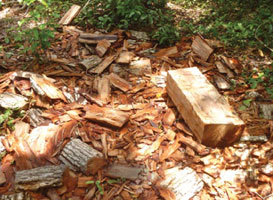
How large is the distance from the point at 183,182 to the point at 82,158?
3.78ft

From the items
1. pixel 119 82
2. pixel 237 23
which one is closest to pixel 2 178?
pixel 119 82

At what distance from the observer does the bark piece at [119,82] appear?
390 cm

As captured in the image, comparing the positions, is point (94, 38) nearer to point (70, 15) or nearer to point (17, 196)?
point (70, 15)

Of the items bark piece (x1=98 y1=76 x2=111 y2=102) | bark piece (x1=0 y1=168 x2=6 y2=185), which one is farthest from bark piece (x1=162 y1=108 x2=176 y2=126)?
bark piece (x1=0 y1=168 x2=6 y2=185)

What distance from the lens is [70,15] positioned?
214 inches

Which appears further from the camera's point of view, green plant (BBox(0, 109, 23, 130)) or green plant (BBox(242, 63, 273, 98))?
green plant (BBox(242, 63, 273, 98))

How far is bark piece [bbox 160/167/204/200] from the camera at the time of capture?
2586mm

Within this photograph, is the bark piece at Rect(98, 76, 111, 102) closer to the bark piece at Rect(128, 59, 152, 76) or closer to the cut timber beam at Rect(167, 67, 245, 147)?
the bark piece at Rect(128, 59, 152, 76)

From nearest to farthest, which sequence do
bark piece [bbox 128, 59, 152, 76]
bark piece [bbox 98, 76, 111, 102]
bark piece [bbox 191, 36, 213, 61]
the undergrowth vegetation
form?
bark piece [bbox 98, 76, 111, 102] < bark piece [bbox 128, 59, 152, 76] < bark piece [bbox 191, 36, 213, 61] < the undergrowth vegetation

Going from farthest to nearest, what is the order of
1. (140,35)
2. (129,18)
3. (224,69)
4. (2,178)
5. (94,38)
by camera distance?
(129,18) → (140,35) → (94,38) → (224,69) → (2,178)

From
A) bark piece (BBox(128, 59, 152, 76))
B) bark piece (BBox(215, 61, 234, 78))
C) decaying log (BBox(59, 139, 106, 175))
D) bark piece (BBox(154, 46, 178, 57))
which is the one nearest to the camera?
decaying log (BBox(59, 139, 106, 175))

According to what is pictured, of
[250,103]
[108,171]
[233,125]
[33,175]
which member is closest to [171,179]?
[108,171]

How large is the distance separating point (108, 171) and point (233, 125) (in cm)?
152

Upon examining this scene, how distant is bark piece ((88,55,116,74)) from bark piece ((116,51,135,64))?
12cm
